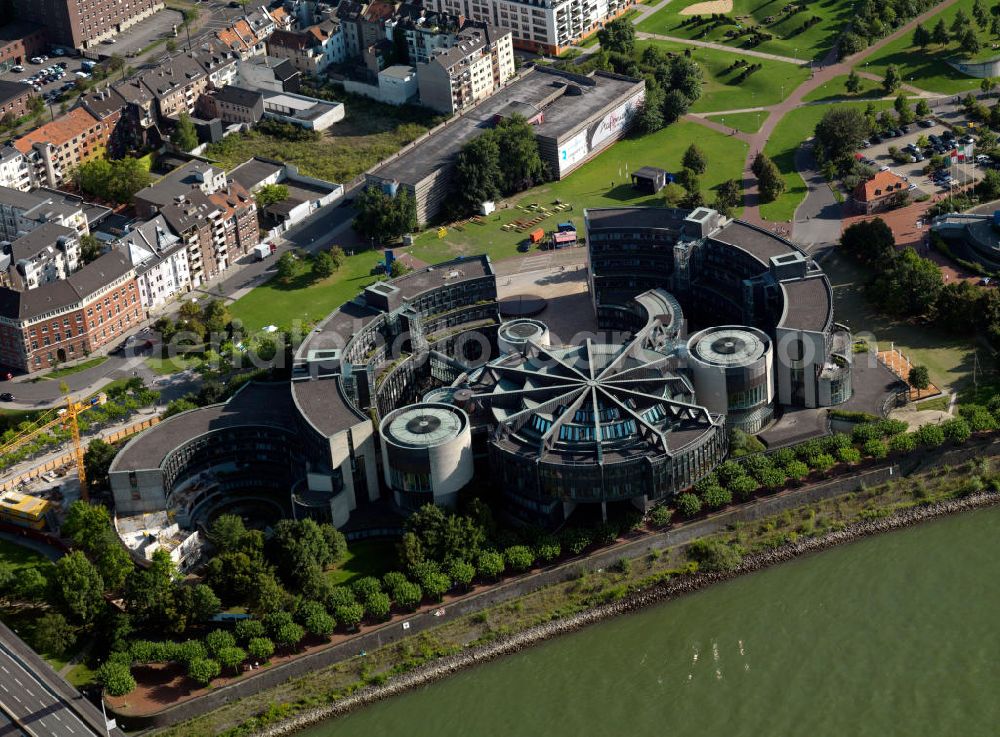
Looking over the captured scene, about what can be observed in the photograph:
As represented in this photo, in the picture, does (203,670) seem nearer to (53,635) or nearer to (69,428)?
(53,635)

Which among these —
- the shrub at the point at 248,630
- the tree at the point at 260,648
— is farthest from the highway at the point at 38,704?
the shrub at the point at 248,630

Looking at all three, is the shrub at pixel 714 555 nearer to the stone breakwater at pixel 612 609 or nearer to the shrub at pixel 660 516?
the stone breakwater at pixel 612 609

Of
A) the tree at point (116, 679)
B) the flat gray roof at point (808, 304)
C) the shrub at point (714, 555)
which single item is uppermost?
the flat gray roof at point (808, 304)

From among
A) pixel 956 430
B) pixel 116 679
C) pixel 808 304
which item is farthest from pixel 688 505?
pixel 116 679

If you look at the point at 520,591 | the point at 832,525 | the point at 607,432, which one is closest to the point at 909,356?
the point at 832,525

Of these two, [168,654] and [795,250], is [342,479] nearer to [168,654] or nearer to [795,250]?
[168,654]

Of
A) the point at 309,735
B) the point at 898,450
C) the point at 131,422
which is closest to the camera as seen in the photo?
the point at 309,735

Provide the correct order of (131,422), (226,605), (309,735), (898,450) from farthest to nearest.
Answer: (131,422) < (898,450) < (226,605) < (309,735)
